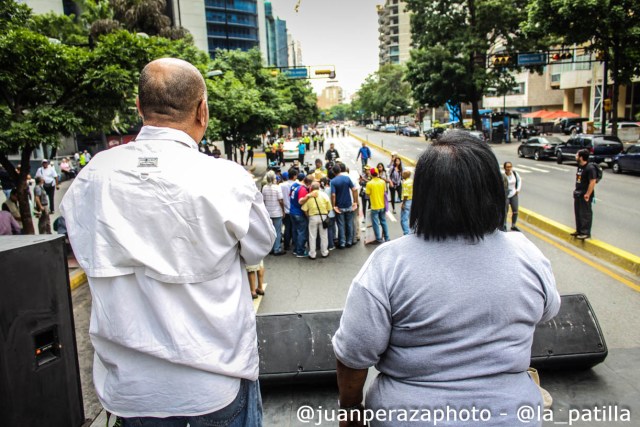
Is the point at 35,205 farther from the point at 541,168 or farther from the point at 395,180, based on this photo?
the point at 541,168

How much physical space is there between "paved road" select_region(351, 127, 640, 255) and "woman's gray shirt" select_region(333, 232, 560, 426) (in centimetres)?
416

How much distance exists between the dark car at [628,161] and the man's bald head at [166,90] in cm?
2286

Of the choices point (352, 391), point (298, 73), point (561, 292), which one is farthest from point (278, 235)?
point (298, 73)

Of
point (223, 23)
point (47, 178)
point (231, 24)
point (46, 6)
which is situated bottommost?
point (47, 178)

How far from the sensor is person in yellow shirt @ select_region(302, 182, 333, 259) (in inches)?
383

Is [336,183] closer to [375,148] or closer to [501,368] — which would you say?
[501,368]

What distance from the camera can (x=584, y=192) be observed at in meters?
9.07

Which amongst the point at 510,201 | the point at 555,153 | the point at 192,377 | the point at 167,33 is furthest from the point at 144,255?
the point at 167,33

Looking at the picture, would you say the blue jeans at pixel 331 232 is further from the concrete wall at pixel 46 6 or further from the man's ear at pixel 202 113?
the concrete wall at pixel 46 6

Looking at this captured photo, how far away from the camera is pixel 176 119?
1661 mm

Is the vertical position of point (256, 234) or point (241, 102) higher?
point (241, 102)

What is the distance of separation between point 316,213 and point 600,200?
9.75m

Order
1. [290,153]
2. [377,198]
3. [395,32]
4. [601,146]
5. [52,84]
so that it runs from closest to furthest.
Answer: [52,84] → [377,198] → [601,146] → [290,153] → [395,32]

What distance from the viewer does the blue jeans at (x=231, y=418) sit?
157 cm
